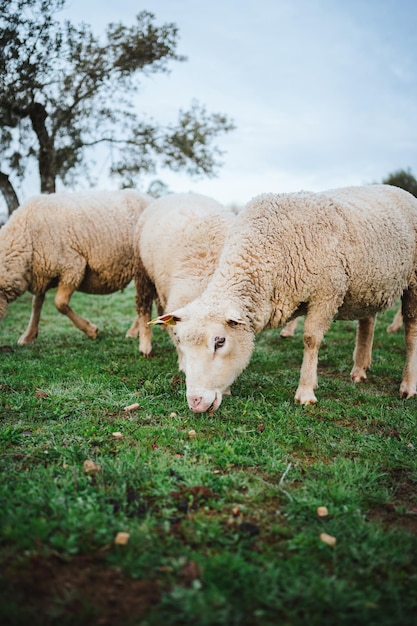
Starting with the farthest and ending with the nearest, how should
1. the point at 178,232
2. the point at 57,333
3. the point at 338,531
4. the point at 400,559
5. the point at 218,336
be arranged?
the point at 57,333 → the point at 178,232 → the point at 218,336 → the point at 338,531 → the point at 400,559

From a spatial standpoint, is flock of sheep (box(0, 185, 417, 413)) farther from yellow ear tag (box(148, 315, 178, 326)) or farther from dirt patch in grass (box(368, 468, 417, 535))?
dirt patch in grass (box(368, 468, 417, 535))

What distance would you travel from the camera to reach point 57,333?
29.7 ft

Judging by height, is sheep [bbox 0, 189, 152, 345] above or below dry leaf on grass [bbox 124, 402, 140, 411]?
above

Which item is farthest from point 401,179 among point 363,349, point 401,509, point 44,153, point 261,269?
Answer: point 401,509

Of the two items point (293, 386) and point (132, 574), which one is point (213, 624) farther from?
point (293, 386)

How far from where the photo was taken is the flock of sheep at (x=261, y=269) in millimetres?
4703

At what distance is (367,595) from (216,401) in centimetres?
244

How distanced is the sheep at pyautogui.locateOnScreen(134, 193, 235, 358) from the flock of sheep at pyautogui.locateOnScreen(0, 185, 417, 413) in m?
0.02

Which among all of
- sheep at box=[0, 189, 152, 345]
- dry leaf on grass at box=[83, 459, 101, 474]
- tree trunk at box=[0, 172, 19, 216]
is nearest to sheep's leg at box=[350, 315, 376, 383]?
dry leaf on grass at box=[83, 459, 101, 474]

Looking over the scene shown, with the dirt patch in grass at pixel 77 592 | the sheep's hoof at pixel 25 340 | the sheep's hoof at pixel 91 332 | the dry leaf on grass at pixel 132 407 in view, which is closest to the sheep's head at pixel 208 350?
the dry leaf on grass at pixel 132 407

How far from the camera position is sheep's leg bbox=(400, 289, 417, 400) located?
567 centimetres

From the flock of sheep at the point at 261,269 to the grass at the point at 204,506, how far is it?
0.67 metres

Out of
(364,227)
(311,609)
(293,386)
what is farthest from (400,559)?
(364,227)

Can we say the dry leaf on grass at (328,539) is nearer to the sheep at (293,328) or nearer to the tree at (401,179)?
the sheep at (293,328)
